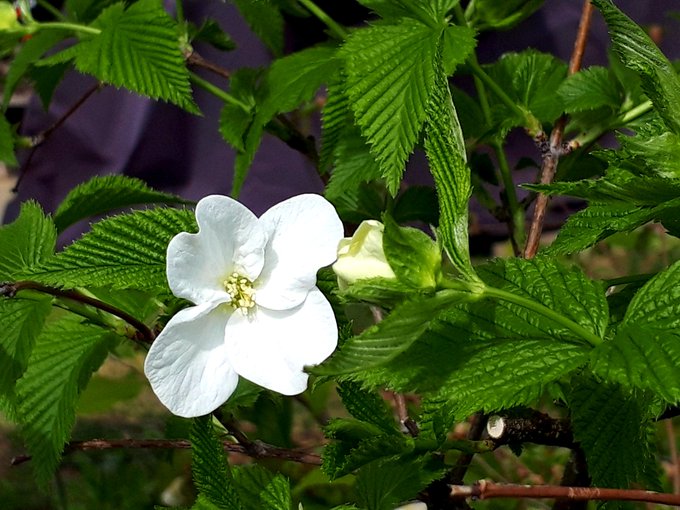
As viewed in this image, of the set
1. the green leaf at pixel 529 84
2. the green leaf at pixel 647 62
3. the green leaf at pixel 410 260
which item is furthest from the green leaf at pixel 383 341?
the green leaf at pixel 529 84

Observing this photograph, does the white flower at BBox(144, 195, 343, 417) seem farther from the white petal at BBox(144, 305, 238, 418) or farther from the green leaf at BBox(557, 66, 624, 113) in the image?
the green leaf at BBox(557, 66, 624, 113)

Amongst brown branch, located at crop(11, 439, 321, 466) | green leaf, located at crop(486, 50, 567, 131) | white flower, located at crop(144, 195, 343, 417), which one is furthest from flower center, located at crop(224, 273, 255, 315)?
green leaf, located at crop(486, 50, 567, 131)

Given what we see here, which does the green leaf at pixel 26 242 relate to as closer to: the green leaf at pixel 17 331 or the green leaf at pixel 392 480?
the green leaf at pixel 17 331

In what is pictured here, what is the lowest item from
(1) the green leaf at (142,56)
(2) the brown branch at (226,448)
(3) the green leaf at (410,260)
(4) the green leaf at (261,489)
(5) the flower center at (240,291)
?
(2) the brown branch at (226,448)

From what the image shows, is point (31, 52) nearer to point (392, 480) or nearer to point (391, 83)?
point (391, 83)

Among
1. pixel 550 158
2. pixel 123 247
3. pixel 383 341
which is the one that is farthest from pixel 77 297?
pixel 550 158

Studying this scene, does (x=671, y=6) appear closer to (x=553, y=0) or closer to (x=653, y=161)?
(x=553, y=0)
